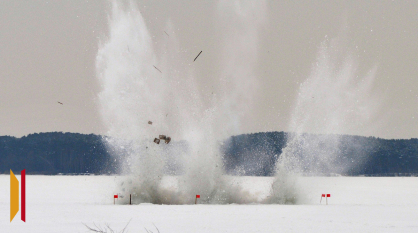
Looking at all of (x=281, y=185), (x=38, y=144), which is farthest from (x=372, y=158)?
(x=281, y=185)

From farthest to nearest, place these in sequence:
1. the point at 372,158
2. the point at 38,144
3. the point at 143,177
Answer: the point at 38,144
the point at 372,158
the point at 143,177

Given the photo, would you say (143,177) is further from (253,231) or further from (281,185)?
(253,231)

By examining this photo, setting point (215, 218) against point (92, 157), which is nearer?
point (215, 218)

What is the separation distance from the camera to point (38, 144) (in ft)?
580

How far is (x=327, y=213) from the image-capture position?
29.7 meters

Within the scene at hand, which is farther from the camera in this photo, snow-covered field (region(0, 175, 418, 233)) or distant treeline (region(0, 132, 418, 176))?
distant treeline (region(0, 132, 418, 176))

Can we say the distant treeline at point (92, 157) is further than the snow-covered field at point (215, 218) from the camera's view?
Yes

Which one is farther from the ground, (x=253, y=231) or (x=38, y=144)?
(x=38, y=144)

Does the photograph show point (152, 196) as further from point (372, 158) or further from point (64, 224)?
point (372, 158)

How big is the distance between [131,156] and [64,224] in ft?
43.1

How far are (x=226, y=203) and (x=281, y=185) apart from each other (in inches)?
186

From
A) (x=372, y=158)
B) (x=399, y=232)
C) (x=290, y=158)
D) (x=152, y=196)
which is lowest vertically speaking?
(x=399, y=232)

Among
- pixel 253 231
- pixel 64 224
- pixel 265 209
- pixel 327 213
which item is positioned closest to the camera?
pixel 253 231

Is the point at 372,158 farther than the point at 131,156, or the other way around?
the point at 372,158
